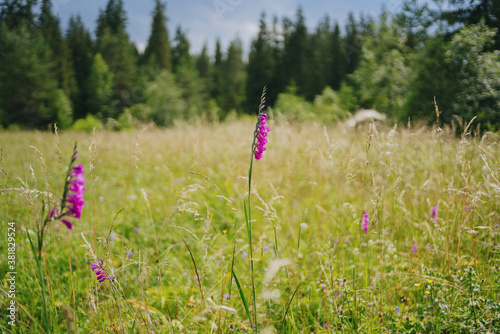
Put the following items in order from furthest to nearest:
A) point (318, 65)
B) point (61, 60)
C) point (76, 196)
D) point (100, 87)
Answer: point (318, 65) → point (100, 87) → point (61, 60) → point (76, 196)

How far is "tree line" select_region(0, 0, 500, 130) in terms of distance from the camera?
242 inches

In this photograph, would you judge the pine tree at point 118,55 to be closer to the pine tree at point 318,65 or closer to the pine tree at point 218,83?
the pine tree at point 218,83

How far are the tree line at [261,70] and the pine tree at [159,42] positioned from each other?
185 millimetres

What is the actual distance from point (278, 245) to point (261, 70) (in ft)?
130

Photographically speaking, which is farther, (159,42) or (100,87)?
(159,42)

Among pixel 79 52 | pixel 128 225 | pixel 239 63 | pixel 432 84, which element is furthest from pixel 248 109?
pixel 128 225

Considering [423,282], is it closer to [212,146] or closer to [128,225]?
[128,225]

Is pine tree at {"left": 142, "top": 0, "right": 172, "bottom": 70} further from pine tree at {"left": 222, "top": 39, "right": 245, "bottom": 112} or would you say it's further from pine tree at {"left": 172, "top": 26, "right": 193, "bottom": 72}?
pine tree at {"left": 222, "top": 39, "right": 245, "bottom": 112}

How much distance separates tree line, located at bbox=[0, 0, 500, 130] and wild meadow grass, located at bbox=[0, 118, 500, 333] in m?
2.08

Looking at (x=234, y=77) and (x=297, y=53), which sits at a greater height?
(x=297, y=53)

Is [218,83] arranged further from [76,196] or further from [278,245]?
[76,196]

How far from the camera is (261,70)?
126 feet

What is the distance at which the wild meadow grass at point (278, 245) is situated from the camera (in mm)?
1301

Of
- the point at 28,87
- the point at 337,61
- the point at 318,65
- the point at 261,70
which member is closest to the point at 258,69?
the point at 261,70
